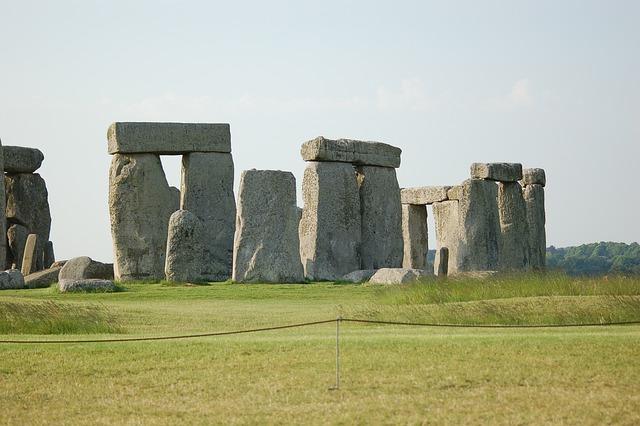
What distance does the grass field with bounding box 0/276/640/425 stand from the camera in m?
12.1

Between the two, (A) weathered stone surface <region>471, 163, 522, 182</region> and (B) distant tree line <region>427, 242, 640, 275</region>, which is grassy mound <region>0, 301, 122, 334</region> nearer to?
(A) weathered stone surface <region>471, 163, 522, 182</region>

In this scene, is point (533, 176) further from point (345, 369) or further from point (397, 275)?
point (345, 369)

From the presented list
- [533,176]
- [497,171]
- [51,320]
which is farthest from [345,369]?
[533,176]

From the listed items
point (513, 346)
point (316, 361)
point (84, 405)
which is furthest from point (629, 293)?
point (84, 405)

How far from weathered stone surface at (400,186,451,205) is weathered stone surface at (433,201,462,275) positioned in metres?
0.19

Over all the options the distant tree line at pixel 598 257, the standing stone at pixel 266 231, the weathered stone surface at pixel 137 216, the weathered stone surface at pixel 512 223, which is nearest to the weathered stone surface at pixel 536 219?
the weathered stone surface at pixel 512 223

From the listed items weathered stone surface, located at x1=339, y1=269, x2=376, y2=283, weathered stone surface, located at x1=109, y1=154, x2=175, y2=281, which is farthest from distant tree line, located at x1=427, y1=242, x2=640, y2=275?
weathered stone surface, located at x1=109, y1=154, x2=175, y2=281

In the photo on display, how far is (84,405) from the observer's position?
41.7ft

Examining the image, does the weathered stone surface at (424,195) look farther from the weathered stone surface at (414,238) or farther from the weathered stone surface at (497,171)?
the weathered stone surface at (497,171)

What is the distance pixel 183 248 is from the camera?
2683 centimetres

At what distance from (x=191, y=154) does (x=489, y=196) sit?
25.0ft

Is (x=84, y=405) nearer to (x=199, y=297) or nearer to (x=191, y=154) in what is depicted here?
(x=199, y=297)

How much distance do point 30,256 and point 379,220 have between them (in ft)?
27.4

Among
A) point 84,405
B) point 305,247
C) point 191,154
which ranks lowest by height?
point 84,405
